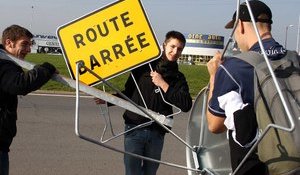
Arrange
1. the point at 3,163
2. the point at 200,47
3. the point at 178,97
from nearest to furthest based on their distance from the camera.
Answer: the point at 3,163 → the point at 178,97 → the point at 200,47

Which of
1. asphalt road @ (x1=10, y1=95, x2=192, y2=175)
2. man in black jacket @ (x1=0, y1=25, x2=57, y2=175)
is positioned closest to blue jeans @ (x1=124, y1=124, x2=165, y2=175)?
man in black jacket @ (x1=0, y1=25, x2=57, y2=175)

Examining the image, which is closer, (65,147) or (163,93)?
(163,93)

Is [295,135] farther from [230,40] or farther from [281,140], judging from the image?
[230,40]

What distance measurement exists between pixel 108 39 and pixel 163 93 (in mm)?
939

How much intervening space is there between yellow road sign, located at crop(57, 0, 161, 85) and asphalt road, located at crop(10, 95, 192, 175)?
3129 mm

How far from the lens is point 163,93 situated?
3670 millimetres

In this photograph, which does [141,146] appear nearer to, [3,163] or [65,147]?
[3,163]

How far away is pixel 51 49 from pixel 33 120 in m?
75.7

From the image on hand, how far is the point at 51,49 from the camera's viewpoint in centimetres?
8300

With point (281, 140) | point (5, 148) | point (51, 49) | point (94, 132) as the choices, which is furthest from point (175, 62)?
point (51, 49)

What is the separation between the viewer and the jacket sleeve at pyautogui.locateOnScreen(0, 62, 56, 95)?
2946 millimetres

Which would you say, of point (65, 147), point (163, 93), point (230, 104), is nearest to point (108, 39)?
point (163, 93)

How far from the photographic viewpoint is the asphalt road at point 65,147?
5934 millimetres

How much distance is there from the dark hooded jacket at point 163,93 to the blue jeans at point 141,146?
79 mm
